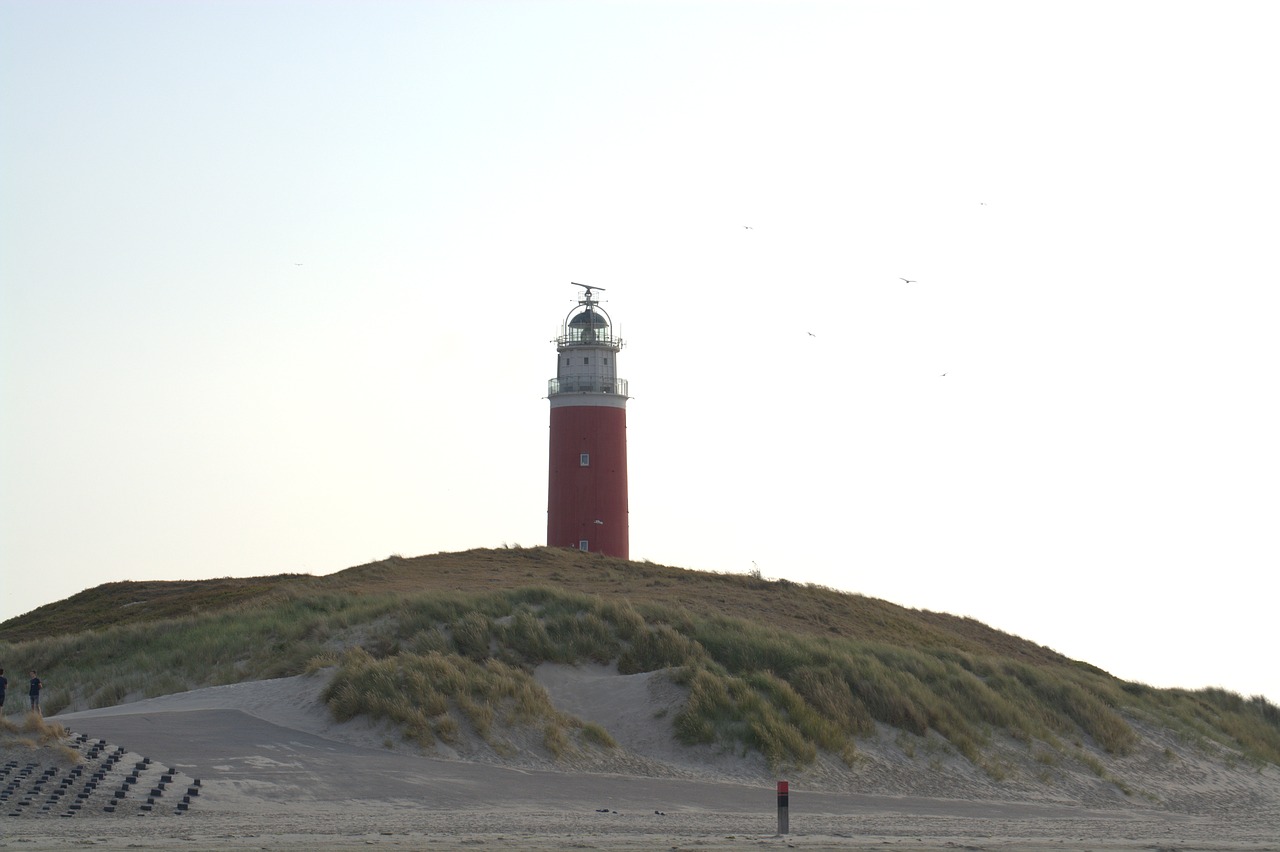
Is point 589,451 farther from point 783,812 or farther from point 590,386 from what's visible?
point 783,812

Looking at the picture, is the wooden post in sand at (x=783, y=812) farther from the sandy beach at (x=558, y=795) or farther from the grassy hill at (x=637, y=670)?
the grassy hill at (x=637, y=670)

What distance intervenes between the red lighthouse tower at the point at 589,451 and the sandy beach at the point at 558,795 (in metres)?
18.5

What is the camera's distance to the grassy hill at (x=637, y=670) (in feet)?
79.7

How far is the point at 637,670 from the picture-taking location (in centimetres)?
2806

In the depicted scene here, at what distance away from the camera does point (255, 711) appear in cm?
2394

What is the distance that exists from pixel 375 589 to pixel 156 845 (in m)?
20.4

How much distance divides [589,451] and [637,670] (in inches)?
747

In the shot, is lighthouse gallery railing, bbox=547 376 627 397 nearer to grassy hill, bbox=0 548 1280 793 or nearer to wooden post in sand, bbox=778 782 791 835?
grassy hill, bbox=0 548 1280 793

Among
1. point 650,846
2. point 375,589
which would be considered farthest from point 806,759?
point 375,589

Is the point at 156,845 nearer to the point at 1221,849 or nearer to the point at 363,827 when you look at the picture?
the point at 363,827

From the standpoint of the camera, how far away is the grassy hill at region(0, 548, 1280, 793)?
24.3 metres

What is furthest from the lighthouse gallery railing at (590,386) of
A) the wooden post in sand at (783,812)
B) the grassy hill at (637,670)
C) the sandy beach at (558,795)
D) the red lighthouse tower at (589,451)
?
the wooden post in sand at (783,812)

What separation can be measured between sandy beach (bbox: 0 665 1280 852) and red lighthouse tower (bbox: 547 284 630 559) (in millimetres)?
18529

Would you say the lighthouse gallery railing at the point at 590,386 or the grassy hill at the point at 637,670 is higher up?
the lighthouse gallery railing at the point at 590,386
